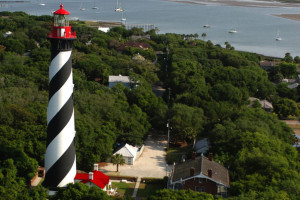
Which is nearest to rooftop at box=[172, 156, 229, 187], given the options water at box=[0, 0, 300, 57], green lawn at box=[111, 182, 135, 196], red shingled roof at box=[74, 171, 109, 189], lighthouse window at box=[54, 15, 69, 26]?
green lawn at box=[111, 182, 135, 196]

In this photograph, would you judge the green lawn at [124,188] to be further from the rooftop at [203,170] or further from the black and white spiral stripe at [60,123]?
the black and white spiral stripe at [60,123]

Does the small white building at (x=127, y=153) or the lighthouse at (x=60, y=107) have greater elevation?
the lighthouse at (x=60, y=107)

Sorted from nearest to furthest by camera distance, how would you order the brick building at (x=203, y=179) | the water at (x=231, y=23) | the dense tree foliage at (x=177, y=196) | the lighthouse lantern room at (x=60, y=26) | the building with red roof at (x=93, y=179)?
the lighthouse lantern room at (x=60, y=26), the dense tree foliage at (x=177, y=196), the building with red roof at (x=93, y=179), the brick building at (x=203, y=179), the water at (x=231, y=23)

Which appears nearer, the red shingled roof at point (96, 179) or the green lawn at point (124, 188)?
the red shingled roof at point (96, 179)

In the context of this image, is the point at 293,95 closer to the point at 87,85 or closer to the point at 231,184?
the point at 87,85

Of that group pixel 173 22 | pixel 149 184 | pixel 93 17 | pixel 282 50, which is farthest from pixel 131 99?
pixel 93 17

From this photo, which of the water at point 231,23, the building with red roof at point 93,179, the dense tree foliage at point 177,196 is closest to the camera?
the dense tree foliage at point 177,196

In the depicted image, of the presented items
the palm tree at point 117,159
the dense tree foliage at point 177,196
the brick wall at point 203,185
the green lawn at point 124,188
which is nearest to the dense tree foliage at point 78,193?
the dense tree foliage at point 177,196
